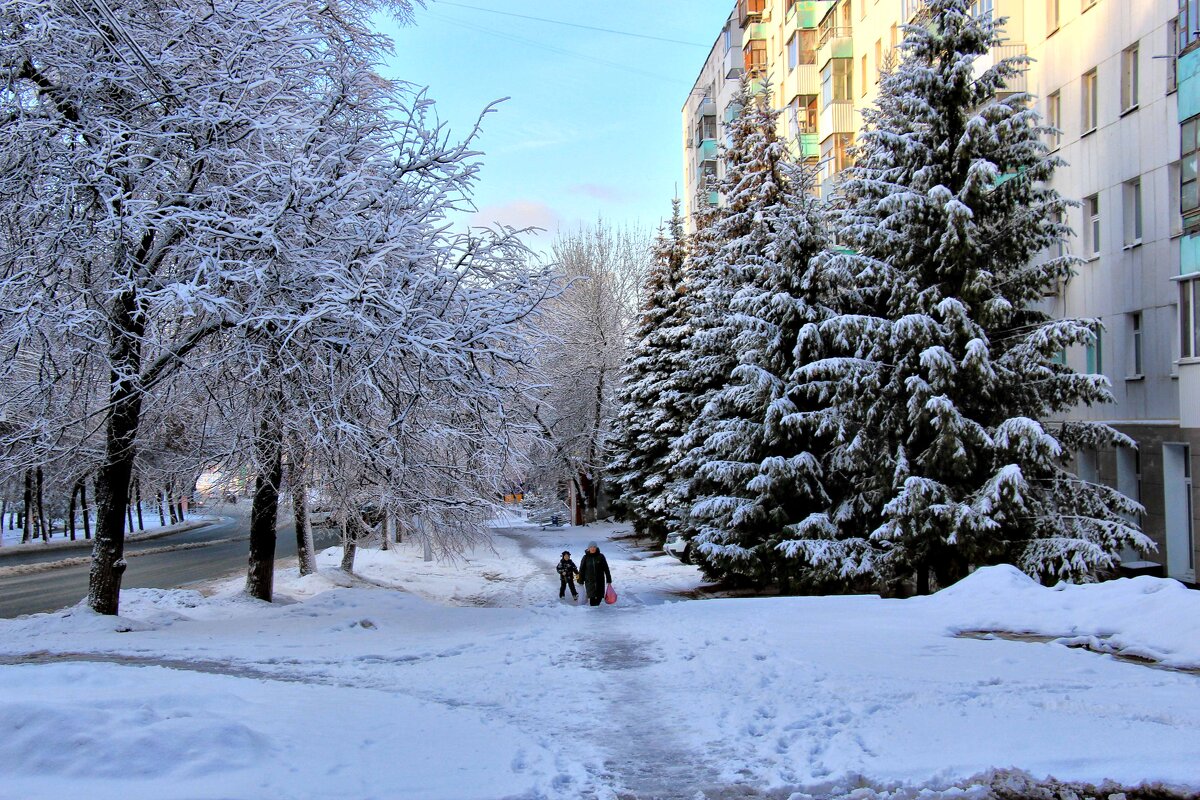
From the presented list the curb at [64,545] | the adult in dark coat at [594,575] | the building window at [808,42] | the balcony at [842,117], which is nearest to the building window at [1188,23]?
the adult in dark coat at [594,575]

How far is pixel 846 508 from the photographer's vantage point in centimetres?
1889

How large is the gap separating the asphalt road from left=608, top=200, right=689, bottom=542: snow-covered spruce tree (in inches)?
440

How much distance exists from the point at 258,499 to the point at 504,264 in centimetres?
784

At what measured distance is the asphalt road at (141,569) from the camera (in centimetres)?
2311

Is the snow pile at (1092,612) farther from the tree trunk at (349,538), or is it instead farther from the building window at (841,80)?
the building window at (841,80)

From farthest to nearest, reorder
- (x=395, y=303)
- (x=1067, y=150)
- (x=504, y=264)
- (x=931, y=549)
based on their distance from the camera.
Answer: (x=1067, y=150) < (x=931, y=549) < (x=504, y=264) < (x=395, y=303)

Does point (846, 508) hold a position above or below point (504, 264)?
below

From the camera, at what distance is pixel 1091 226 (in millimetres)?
21922

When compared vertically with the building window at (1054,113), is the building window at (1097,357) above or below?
below

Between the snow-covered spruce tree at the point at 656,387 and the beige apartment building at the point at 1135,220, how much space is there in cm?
1236

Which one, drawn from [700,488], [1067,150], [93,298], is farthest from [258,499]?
[1067,150]

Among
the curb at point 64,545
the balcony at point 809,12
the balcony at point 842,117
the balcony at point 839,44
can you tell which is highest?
the balcony at point 809,12

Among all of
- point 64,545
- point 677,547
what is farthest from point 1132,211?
point 64,545

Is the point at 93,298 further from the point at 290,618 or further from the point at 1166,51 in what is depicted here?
the point at 1166,51
